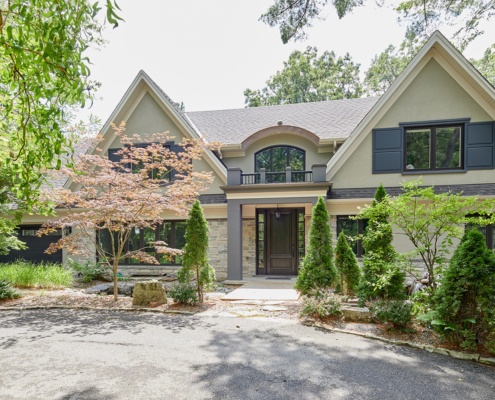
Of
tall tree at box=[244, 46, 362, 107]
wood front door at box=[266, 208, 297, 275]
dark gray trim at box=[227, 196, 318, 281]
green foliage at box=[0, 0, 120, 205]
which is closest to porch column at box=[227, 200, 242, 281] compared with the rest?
dark gray trim at box=[227, 196, 318, 281]

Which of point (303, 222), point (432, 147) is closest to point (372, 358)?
point (303, 222)

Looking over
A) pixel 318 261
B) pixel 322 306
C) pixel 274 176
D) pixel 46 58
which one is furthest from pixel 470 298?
pixel 274 176

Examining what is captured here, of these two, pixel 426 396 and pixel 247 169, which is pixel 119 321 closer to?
pixel 426 396

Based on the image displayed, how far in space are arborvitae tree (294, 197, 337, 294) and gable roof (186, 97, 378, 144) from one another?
561 cm

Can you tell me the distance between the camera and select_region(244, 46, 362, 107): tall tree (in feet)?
105

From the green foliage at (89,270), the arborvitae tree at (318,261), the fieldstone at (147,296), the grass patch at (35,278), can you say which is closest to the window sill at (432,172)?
the arborvitae tree at (318,261)

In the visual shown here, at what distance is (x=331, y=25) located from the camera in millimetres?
7473

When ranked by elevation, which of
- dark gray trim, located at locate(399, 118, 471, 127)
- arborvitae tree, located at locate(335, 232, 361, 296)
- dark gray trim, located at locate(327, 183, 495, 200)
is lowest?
arborvitae tree, located at locate(335, 232, 361, 296)

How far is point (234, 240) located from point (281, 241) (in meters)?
2.19

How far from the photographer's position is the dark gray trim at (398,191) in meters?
10.3

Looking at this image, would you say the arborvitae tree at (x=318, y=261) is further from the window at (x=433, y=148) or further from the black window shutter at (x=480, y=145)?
the black window shutter at (x=480, y=145)

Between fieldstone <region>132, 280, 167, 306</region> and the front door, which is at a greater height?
the front door

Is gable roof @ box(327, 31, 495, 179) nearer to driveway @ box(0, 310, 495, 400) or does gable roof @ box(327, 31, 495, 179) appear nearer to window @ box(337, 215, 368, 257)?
window @ box(337, 215, 368, 257)

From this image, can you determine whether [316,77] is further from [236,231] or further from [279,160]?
[236,231]
